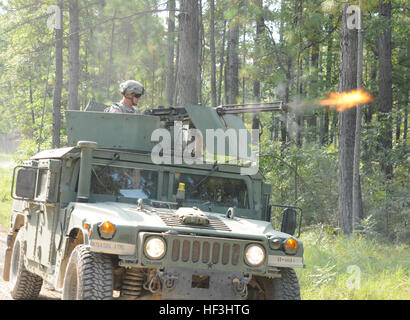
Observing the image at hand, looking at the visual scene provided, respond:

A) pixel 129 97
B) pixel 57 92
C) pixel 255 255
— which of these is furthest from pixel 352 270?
pixel 57 92

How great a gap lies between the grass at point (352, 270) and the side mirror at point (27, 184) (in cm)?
343

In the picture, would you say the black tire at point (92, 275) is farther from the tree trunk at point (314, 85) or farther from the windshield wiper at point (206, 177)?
the tree trunk at point (314, 85)

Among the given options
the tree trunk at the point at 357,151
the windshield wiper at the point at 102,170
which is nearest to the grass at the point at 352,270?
the tree trunk at the point at 357,151

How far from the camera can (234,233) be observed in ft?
16.5

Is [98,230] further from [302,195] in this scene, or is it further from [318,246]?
[302,195]

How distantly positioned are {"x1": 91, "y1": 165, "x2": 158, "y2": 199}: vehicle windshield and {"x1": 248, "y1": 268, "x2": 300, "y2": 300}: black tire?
1.35 m

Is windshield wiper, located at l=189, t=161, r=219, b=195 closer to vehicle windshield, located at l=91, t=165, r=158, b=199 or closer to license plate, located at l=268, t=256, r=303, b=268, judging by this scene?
vehicle windshield, located at l=91, t=165, r=158, b=199

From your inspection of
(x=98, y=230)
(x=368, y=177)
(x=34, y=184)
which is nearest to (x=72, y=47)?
(x=368, y=177)

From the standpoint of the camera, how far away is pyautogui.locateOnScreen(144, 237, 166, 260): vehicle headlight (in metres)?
4.73

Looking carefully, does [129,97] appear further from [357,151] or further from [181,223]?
[357,151]

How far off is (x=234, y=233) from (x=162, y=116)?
2897 mm

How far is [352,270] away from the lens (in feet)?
26.4

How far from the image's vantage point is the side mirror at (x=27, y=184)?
6.07m

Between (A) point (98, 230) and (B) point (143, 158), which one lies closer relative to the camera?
(A) point (98, 230)
